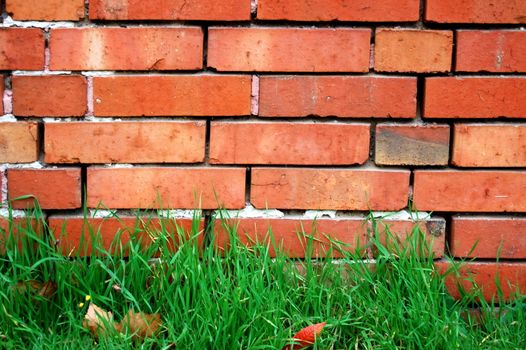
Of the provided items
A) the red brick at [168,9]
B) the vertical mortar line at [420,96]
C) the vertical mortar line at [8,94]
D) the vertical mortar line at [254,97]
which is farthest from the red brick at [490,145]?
the vertical mortar line at [8,94]

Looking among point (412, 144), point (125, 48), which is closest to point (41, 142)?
point (125, 48)

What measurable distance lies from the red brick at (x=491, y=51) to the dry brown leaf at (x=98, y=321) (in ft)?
4.16

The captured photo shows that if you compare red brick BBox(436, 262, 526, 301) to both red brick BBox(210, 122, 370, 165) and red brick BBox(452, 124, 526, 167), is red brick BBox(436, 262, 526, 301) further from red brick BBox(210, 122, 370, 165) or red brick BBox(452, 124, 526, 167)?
red brick BBox(210, 122, 370, 165)

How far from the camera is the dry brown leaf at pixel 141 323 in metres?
1.59

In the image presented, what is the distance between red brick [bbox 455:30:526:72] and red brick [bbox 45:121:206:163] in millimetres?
836

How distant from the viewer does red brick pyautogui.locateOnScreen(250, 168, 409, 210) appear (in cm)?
185

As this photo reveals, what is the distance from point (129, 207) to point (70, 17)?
606mm

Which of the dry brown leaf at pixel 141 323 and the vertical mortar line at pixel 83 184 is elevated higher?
the vertical mortar line at pixel 83 184

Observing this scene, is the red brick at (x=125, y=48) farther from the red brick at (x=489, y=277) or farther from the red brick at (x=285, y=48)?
→ the red brick at (x=489, y=277)

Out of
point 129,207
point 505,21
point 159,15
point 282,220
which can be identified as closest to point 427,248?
point 282,220

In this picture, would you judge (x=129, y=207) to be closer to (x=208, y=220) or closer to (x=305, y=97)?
(x=208, y=220)

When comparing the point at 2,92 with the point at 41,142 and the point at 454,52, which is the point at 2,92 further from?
the point at 454,52

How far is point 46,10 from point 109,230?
697mm

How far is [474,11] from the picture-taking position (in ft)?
5.89
